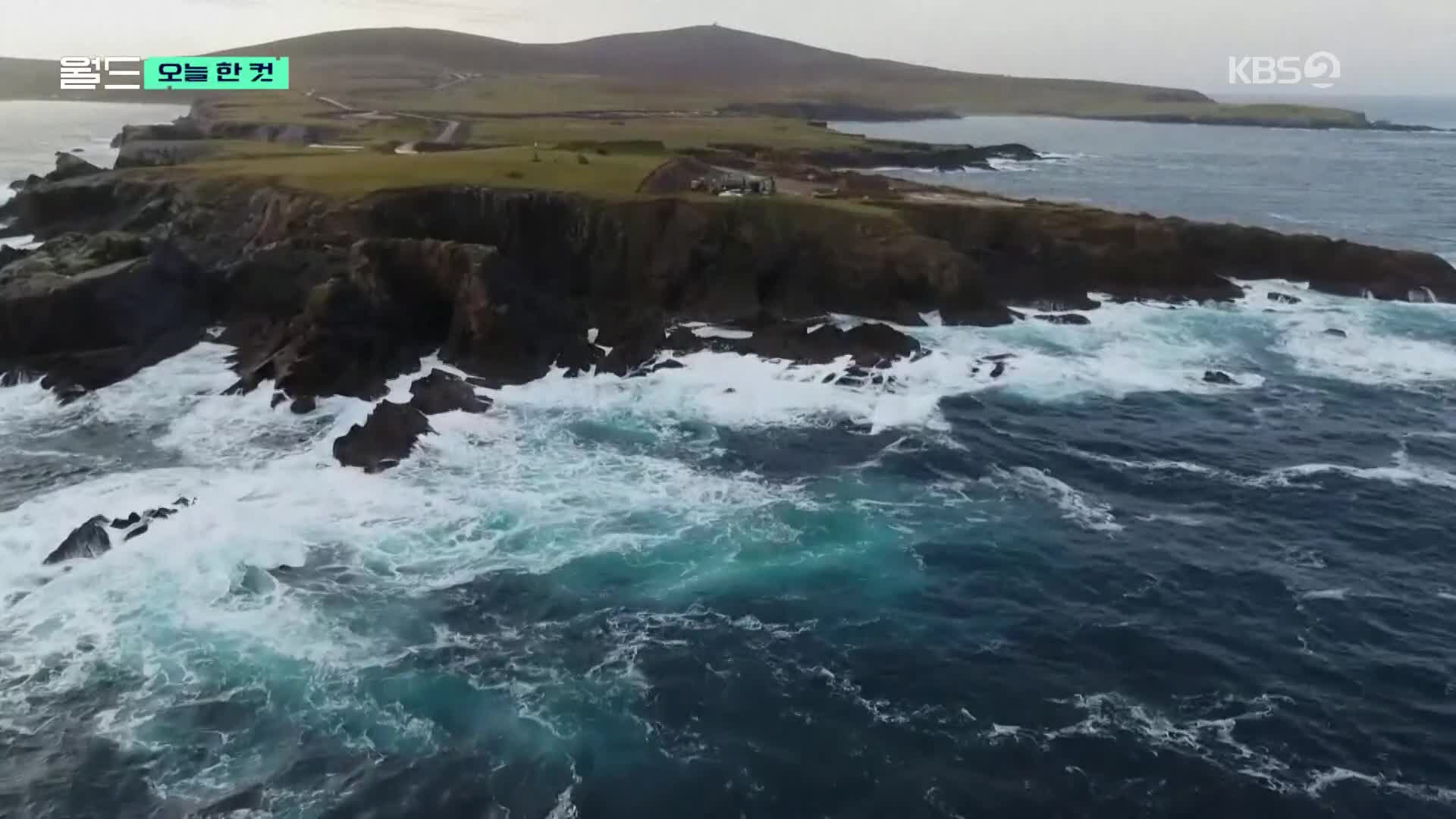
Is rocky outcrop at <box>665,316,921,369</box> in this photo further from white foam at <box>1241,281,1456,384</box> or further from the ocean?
white foam at <box>1241,281,1456,384</box>

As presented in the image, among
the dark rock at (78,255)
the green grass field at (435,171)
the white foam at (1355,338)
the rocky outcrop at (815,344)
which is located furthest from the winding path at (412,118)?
A: the white foam at (1355,338)

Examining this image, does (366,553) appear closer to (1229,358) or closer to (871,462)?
(871,462)

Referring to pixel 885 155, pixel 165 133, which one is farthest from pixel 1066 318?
pixel 165 133

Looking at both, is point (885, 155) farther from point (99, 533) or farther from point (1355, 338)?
point (99, 533)

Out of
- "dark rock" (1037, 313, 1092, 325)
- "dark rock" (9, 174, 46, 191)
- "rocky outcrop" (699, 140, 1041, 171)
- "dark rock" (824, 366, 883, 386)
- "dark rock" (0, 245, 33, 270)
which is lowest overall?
"dark rock" (824, 366, 883, 386)

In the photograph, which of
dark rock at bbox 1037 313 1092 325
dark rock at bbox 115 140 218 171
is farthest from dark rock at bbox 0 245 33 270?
dark rock at bbox 1037 313 1092 325

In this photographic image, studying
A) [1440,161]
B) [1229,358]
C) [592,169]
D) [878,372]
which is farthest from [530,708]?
[1440,161]
